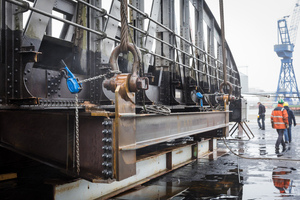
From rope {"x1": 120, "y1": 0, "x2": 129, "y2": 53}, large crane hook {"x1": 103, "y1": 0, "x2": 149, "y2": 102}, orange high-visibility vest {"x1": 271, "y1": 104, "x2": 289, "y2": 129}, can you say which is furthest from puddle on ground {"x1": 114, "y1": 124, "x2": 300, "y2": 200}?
rope {"x1": 120, "y1": 0, "x2": 129, "y2": 53}

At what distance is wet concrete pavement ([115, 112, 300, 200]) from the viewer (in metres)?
4.55

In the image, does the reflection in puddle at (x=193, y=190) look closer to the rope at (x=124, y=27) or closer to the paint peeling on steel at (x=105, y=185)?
the paint peeling on steel at (x=105, y=185)

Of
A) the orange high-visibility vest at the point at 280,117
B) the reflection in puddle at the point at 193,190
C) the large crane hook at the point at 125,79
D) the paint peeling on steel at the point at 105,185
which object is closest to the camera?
the large crane hook at the point at 125,79

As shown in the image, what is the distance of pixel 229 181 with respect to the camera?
5.45 m

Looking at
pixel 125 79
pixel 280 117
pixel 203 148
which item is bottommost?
pixel 203 148

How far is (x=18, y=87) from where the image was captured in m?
3.43

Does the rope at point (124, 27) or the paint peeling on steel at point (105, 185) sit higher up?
the rope at point (124, 27)

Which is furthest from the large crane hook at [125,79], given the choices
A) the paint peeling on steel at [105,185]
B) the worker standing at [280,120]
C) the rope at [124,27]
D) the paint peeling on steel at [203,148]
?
the worker standing at [280,120]

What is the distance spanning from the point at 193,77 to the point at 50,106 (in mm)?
6004

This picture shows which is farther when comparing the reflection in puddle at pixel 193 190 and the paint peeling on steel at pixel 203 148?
the paint peeling on steel at pixel 203 148

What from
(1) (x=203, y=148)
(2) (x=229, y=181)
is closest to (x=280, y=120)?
(1) (x=203, y=148)

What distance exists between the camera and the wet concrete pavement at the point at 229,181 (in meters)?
4.55

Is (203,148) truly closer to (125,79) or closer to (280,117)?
(280,117)

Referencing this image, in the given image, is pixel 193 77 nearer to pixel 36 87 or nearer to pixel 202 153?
pixel 202 153
